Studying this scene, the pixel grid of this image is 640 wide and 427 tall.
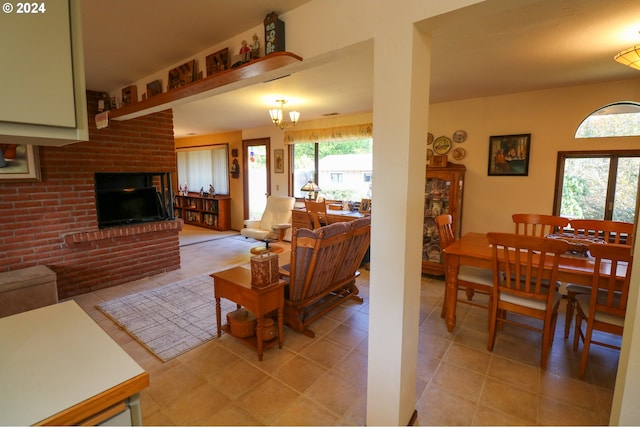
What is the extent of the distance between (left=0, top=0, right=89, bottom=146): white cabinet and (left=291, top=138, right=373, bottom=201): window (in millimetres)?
4427

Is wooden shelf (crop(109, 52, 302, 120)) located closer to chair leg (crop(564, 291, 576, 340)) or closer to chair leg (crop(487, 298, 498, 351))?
chair leg (crop(487, 298, 498, 351))

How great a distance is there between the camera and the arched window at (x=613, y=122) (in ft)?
9.85

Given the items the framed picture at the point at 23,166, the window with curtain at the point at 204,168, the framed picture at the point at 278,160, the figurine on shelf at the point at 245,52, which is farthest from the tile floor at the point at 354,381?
the window with curtain at the point at 204,168

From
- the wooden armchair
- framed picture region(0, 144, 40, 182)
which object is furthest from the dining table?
framed picture region(0, 144, 40, 182)

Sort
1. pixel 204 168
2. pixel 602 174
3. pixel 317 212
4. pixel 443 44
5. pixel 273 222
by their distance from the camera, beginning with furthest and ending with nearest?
pixel 204 168 < pixel 273 222 < pixel 317 212 < pixel 602 174 < pixel 443 44

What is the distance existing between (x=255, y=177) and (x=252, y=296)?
4.79 meters

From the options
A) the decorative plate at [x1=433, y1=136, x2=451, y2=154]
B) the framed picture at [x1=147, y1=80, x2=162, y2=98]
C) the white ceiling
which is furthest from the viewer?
the decorative plate at [x1=433, y1=136, x2=451, y2=154]

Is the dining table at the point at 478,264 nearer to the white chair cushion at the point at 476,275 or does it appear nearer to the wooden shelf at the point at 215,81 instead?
the white chair cushion at the point at 476,275

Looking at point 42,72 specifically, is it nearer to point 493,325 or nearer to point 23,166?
point 493,325

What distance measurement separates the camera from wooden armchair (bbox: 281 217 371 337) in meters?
2.39

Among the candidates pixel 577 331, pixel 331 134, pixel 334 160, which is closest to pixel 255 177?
pixel 334 160

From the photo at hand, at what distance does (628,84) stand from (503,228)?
1823 millimetres

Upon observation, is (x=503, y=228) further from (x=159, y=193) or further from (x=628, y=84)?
(x=159, y=193)

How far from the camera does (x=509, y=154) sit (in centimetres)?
366
